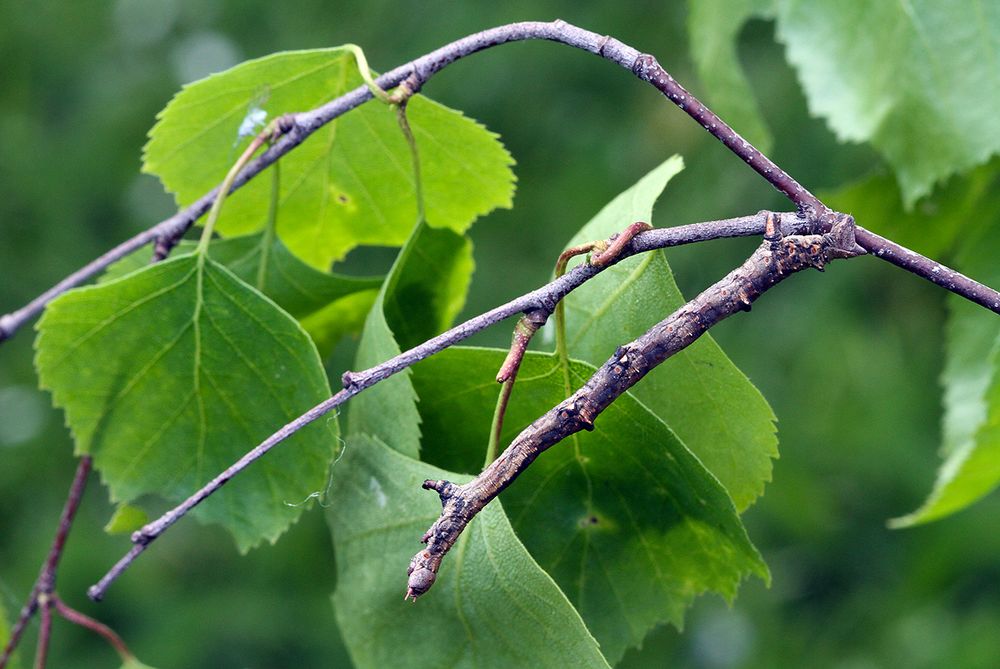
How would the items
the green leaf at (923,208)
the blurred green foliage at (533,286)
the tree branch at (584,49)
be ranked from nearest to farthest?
the tree branch at (584,49) → the green leaf at (923,208) → the blurred green foliage at (533,286)

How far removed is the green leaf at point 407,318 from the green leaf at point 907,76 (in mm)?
257

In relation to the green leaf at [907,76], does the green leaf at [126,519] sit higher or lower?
lower

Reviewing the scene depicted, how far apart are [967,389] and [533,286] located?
4.79 ft

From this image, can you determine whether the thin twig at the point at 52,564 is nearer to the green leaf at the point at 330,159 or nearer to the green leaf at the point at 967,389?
the green leaf at the point at 330,159

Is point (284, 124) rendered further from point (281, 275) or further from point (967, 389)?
point (967, 389)

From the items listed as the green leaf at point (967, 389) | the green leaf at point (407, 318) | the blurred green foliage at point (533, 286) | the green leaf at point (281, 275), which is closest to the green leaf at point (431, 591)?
the green leaf at point (407, 318)

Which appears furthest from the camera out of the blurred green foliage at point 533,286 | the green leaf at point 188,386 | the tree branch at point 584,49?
the blurred green foliage at point 533,286

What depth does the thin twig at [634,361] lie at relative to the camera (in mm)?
408

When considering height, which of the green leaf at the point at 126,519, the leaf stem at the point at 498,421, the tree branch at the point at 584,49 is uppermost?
the tree branch at the point at 584,49

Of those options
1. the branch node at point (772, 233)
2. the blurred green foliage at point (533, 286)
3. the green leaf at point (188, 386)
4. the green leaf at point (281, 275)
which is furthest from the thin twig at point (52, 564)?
the blurred green foliage at point (533, 286)

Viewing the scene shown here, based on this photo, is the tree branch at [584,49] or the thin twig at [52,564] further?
the thin twig at [52,564]

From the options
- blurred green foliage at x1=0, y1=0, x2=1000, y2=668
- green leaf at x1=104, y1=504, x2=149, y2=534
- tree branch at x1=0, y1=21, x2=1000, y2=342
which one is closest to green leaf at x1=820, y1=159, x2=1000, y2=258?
tree branch at x1=0, y1=21, x2=1000, y2=342

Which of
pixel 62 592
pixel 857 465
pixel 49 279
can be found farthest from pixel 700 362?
pixel 49 279

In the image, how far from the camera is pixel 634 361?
1.37 ft
